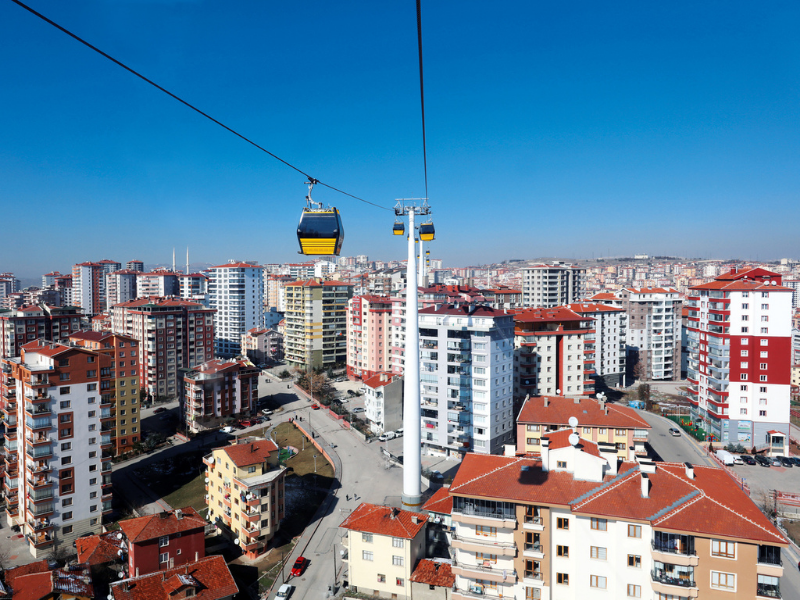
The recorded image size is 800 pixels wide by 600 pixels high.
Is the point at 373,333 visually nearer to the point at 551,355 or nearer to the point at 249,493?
the point at 551,355

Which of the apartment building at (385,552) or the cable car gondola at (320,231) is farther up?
the cable car gondola at (320,231)

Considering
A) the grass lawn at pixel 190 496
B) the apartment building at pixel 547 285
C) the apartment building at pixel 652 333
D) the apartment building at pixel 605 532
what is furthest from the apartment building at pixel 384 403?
the apartment building at pixel 547 285

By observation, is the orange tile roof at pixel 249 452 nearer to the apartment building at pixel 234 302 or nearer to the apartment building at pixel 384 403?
the apartment building at pixel 384 403

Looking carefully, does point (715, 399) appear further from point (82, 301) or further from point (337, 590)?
point (82, 301)

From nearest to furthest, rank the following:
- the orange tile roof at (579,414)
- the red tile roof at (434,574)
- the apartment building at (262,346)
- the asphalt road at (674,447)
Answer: the red tile roof at (434,574), the orange tile roof at (579,414), the asphalt road at (674,447), the apartment building at (262,346)

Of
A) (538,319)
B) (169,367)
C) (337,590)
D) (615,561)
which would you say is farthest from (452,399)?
(169,367)

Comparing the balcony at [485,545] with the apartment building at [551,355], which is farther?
the apartment building at [551,355]

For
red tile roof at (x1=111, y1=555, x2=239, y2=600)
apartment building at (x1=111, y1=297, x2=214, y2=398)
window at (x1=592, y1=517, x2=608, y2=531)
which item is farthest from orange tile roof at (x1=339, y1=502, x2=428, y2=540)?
apartment building at (x1=111, y1=297, x2=214, y2=398)
